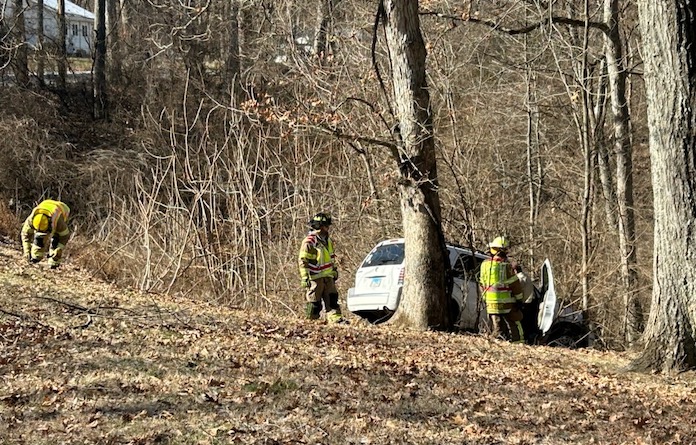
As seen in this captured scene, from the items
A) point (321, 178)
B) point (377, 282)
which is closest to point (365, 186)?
point (321, 178)

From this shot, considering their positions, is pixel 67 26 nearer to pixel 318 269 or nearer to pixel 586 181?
pixel 586 181

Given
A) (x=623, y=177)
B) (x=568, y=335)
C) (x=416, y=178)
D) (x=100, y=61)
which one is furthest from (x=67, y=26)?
(x=416, y=178)

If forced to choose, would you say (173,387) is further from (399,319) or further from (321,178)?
(321,178)

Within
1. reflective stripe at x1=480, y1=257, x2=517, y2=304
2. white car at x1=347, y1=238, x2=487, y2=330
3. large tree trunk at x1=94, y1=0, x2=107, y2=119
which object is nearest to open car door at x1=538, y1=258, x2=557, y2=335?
reflective stripe at x1=480, y1=257, x2=517, y2=304

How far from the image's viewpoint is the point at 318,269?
42.0 feet

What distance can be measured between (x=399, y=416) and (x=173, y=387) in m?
1.78

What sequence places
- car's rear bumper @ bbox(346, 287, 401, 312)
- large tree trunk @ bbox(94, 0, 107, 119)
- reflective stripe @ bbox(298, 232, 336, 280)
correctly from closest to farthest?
reflective stripe @ bbox(298, 232, 336, 280) → car's rear bumper @ bbox(346, 287, 401, 312) → large tree trunk @ bbox(94, 0, 107, 119)

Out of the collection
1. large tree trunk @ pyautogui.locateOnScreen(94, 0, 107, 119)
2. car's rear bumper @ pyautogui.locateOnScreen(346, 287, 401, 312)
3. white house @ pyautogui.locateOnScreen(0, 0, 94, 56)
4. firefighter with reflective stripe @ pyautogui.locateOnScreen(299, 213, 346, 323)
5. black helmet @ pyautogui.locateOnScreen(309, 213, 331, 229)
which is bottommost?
car's rear bumper @ pyautogui.locateOnScreen(346, 287, 401, 312)

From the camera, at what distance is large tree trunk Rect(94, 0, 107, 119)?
3253cm

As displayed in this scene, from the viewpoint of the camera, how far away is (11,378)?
283 inches

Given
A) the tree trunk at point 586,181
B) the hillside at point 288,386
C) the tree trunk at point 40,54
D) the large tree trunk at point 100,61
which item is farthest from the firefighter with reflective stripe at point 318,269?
the tree trunk at point 40,54

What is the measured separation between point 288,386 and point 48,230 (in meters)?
8.82

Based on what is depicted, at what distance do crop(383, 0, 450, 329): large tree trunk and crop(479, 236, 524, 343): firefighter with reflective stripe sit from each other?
0.83 m

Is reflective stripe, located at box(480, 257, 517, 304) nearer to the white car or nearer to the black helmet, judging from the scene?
the white car
